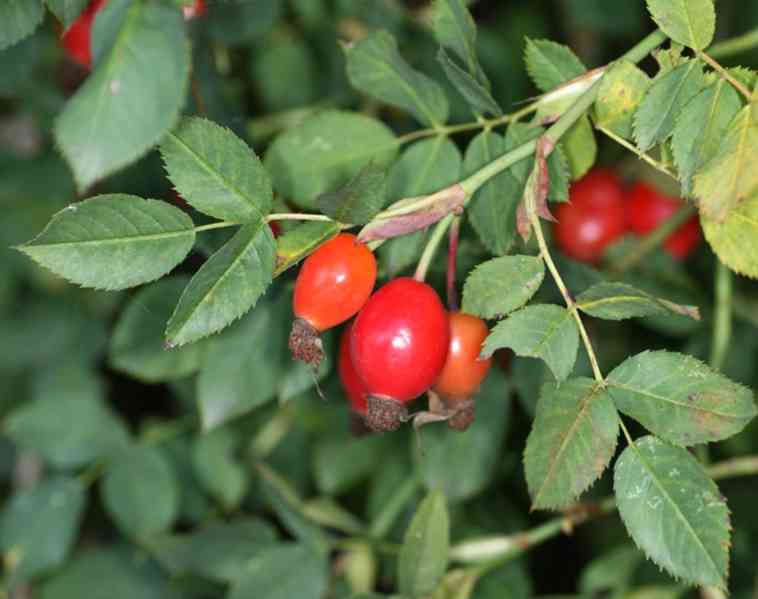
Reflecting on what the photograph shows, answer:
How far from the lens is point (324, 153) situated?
1.53 m

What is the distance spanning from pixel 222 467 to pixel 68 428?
1.20ft

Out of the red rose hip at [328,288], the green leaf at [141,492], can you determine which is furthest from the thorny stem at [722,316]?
the green leaf at [141,492]

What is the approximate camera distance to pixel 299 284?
1169 mm

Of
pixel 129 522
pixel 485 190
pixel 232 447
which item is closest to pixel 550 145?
pixel 485 190

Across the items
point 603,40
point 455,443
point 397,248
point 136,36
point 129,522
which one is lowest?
point 129,522

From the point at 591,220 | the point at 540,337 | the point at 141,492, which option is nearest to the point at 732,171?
the point at 540,337

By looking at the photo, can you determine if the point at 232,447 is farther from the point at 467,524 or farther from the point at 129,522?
the point at 467,524

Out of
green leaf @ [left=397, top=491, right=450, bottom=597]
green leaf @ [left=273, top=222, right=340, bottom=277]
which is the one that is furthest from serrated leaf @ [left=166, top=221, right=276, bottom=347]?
green leaf @ [left=397, top=491, right=450, bottom=597]

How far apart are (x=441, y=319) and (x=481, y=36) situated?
4.37 ft

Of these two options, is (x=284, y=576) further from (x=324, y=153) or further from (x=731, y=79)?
(x=731, y=79)

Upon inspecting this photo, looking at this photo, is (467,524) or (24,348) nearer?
(467,524)

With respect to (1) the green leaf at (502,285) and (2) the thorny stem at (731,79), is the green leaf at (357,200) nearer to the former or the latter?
(1) the green leaf at (502,285)

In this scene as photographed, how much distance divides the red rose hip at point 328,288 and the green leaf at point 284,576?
0.75 m

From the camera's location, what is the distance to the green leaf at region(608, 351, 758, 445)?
1.15 metres
